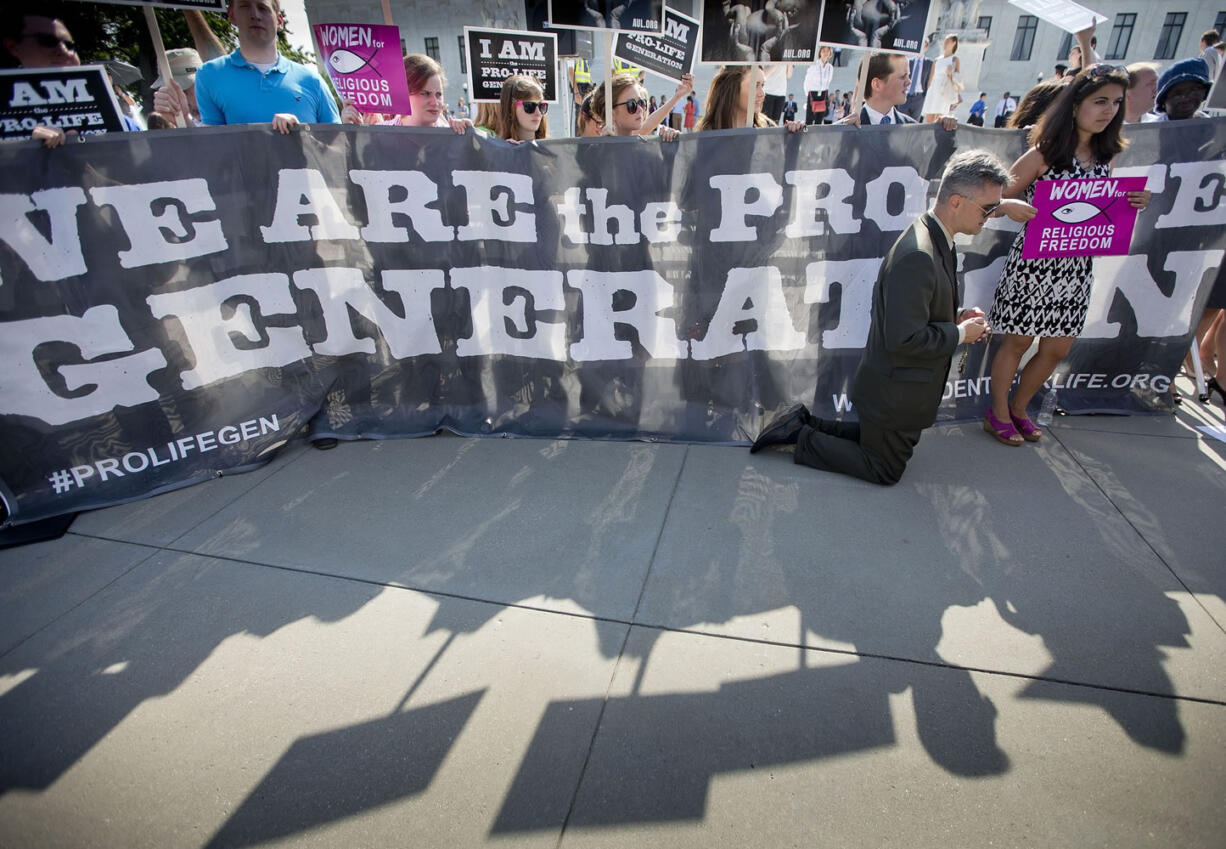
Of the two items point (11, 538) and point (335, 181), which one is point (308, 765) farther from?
point (335, 181)

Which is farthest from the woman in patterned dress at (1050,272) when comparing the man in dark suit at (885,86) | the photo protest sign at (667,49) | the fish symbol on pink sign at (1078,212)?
the photo protest sign at (667,49)

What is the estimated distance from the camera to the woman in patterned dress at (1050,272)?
2951 mm

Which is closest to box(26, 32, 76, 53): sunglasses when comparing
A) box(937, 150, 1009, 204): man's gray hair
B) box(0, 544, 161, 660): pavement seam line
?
box(0, 544, 161, 660): pavement seam line

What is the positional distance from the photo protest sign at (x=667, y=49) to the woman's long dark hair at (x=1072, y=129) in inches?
76.0

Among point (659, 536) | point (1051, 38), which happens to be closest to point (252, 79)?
point (659, 536)

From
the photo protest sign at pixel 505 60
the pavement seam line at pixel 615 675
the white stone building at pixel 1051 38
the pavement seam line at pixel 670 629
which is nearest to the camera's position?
the pavement seam line at pixel 615 675

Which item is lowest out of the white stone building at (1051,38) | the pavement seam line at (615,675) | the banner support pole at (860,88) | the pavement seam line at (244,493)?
the pavement seam line at (615,675)

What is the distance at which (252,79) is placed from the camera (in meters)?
3.34

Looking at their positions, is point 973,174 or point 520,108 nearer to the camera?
point 973,174

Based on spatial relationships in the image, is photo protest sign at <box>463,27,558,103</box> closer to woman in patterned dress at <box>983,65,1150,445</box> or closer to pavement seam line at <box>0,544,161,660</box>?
woman in patterned dress at <box>983,65,1150,445</box>

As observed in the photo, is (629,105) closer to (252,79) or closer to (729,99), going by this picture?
(729,99)

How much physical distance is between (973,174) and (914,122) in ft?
3.28

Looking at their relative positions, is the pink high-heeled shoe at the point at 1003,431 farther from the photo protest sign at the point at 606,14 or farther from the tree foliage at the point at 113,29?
the tree foliage at the point at 113,29

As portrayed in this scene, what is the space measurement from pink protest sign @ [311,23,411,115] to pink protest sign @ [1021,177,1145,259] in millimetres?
3821
